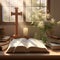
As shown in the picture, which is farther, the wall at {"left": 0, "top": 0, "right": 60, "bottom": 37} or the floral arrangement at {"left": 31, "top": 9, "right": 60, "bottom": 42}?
the wall at {"left": 0, "top": 0, "right": 60, "bottom": 37}

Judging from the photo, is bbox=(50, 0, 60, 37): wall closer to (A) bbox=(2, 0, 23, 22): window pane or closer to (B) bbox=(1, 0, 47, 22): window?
(B) bbox=(1, 0, 47, 22): window

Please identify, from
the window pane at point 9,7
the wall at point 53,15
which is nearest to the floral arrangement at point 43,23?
the wall at point 53,15

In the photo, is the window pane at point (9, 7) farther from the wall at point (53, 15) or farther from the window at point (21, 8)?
the wall at point (53, 15)

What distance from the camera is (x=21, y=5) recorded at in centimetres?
221

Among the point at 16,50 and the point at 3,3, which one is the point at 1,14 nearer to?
the point at 3,3

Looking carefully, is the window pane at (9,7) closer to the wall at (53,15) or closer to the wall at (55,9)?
the wall at (53,15)

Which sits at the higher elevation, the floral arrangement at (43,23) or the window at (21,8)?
the window at (21,8)

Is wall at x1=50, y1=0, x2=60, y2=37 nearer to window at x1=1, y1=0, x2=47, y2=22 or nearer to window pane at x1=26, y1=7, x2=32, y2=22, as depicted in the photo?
window at x1=1, y1=0, x2=47, y2=22

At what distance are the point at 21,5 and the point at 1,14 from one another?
264mm

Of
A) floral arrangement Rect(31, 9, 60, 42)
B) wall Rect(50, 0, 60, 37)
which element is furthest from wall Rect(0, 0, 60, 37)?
floral arrangement Rect(31, 9, 60, 42)

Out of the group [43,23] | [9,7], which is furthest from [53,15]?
[9,7]

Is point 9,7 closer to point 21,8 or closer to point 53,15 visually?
point 21,8

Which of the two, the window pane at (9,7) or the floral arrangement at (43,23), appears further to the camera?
the window pane at (9,7)

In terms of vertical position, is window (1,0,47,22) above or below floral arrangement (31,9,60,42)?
above
